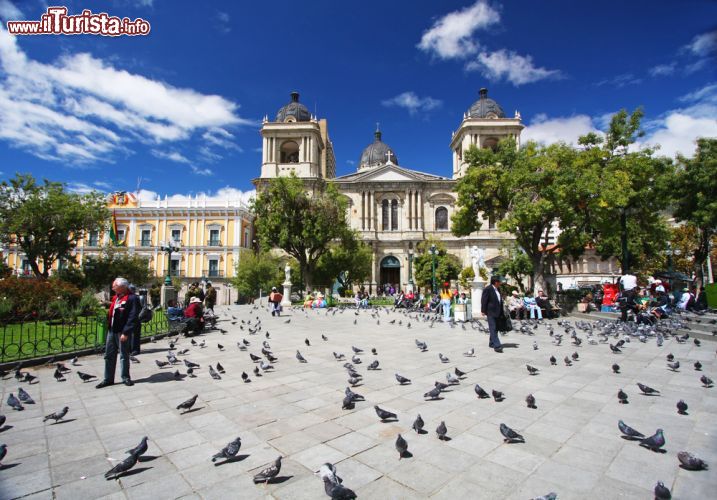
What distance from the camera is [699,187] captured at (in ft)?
55.6

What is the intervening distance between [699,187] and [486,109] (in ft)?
92.7

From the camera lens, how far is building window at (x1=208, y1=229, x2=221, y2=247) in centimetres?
3875

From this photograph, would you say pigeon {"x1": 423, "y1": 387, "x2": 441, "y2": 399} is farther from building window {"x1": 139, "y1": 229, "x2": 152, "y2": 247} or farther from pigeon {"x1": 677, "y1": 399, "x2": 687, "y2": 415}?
building window {"x1": 139, "y1": 229, "x2": 152, "y2": 247}

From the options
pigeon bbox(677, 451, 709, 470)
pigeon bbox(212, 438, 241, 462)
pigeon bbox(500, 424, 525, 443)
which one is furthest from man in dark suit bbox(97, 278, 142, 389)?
pigeon bbox(677, 451, 709, 470)

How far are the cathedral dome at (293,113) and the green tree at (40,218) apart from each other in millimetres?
22500

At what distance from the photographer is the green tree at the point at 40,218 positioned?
23109 millimetres

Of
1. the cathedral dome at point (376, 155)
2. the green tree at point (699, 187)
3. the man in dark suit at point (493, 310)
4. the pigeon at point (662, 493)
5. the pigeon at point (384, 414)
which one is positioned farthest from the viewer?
the cathedral dome at point (376, 155)

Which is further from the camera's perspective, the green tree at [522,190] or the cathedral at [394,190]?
the cathedral at [394,190]

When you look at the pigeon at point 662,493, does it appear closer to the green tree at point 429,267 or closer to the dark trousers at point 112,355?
the dark trousers at point 112,355

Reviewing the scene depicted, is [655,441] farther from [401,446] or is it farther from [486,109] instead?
[486,109]

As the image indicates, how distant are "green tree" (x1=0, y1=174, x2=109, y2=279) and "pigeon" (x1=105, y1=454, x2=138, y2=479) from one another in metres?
25.9

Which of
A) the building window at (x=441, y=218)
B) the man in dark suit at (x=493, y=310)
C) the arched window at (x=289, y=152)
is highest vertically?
the arched window at (x=289, y=152)

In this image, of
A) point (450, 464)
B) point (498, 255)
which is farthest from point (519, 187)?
point (498, 255)

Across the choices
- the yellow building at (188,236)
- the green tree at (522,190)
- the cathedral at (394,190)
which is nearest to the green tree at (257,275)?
the yellow building at (188,236)
